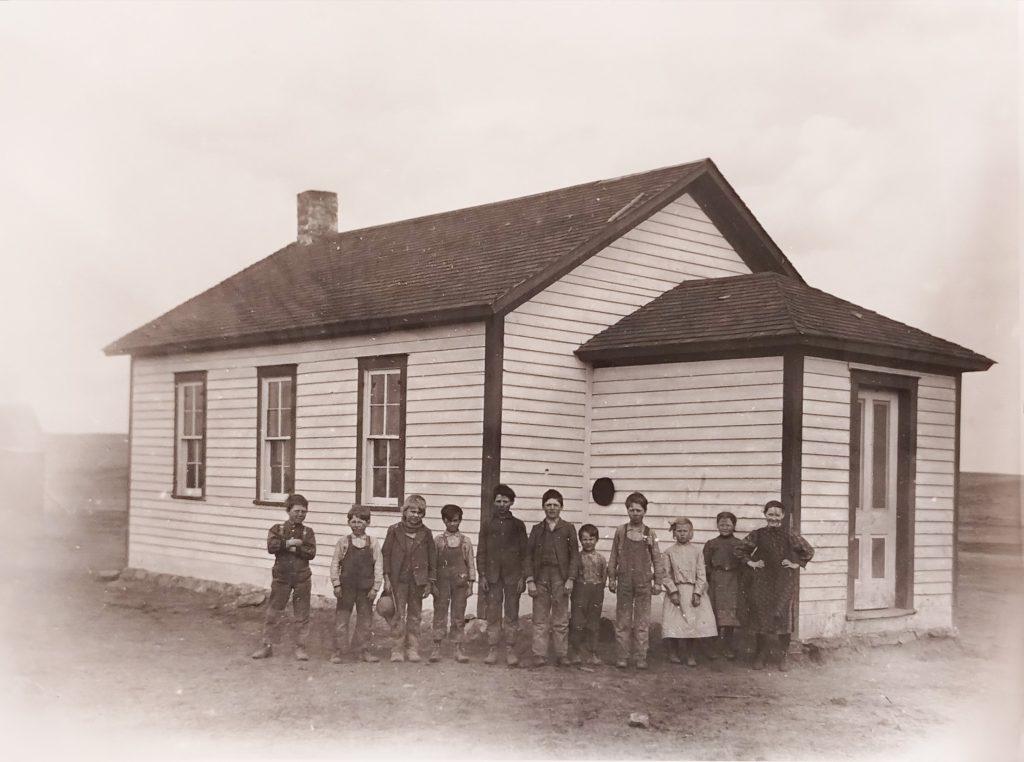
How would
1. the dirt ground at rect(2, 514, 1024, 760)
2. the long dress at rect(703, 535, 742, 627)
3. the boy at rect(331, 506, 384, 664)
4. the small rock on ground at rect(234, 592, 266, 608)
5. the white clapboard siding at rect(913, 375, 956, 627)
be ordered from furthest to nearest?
the small rock on ground at rect(234, 592, 266, 608) → the white clapboard siding at rect(913, 375, 956, 627) → the long dress at rect(703, 535, 742, 627) → the boy at rect(331, 506, 384, 664) → the dirt ground at rect(2, 514, 1024, 760)

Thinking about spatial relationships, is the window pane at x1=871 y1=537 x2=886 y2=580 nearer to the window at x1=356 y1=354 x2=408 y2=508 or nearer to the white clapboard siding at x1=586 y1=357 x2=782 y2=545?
the white clapboard siding at x1=586 y1=357 x2=782 y2=545

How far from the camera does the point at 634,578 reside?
33.1 feet

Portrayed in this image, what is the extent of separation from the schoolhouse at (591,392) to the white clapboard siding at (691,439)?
0.07 ft

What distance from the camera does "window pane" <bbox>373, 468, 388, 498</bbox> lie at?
1222 centimetres

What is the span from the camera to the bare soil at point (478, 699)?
811cm

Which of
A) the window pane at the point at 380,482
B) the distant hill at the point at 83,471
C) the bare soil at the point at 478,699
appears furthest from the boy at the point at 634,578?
the distant hill at the point at 83,471

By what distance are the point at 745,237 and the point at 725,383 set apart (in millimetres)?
3319

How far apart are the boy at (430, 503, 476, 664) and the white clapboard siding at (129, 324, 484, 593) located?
899 millimetres

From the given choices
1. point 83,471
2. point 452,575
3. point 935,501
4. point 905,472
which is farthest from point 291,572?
point 935,501

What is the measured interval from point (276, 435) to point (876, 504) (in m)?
6.89

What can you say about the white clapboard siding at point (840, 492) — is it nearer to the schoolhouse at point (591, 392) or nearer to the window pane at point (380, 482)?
the schoolhouse at point (591, 392)

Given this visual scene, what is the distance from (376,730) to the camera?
8133 millimetres

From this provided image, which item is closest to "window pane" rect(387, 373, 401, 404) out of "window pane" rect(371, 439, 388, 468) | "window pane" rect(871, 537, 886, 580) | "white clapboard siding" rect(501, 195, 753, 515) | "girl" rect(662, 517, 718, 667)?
"window pane" rect(371, 439, 388, 468)

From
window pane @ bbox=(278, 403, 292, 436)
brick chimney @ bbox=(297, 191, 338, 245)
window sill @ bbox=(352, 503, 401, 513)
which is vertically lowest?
window sill @ bbox=(352, 503, 401, 513)
